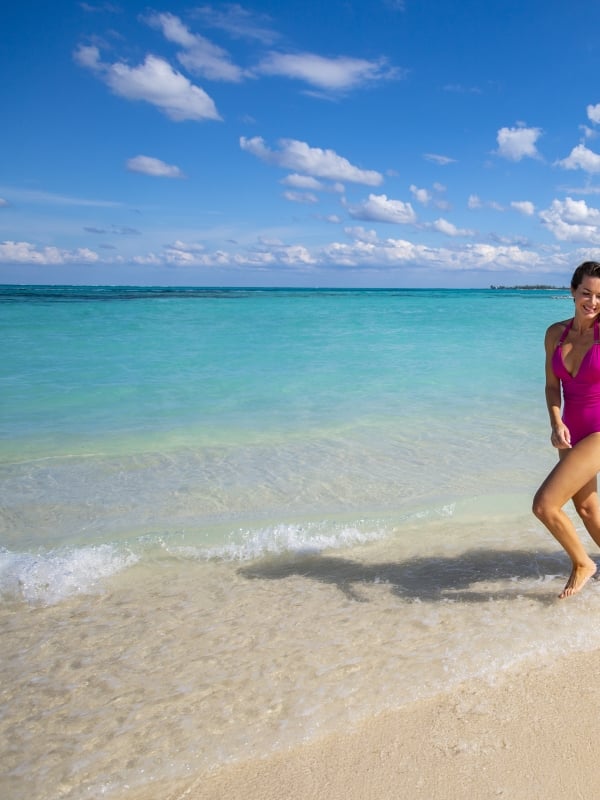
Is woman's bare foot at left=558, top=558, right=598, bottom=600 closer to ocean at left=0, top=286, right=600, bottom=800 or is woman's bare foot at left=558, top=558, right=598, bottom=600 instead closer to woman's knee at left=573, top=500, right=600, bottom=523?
ocean at left=0, top=286, right=600, bottom=800

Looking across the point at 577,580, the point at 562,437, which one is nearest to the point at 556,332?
the point at 562,437

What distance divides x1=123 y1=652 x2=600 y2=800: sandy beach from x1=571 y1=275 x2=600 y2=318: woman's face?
209 centimetres

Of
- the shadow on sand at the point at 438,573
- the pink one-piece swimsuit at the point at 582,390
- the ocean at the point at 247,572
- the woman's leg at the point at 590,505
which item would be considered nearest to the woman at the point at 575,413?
the pink one-piece swimsuit at the point at 582,390

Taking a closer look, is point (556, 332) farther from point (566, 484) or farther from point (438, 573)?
point (438, 573)

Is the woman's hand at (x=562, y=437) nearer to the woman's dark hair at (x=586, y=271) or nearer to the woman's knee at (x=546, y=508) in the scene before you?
the woman's knee at (x=546, y=508)

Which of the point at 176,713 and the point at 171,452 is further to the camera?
the point at 171,452

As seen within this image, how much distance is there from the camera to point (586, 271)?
11.8 ft

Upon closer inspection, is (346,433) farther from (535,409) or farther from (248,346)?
(248,346)

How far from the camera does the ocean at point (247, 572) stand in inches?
110

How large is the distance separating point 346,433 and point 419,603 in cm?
445

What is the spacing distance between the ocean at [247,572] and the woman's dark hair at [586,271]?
199 centimetres

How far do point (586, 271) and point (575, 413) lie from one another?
34.6 inches

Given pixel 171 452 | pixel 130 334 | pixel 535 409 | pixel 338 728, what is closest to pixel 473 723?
pixel 338 728

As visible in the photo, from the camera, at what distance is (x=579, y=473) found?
361cm
